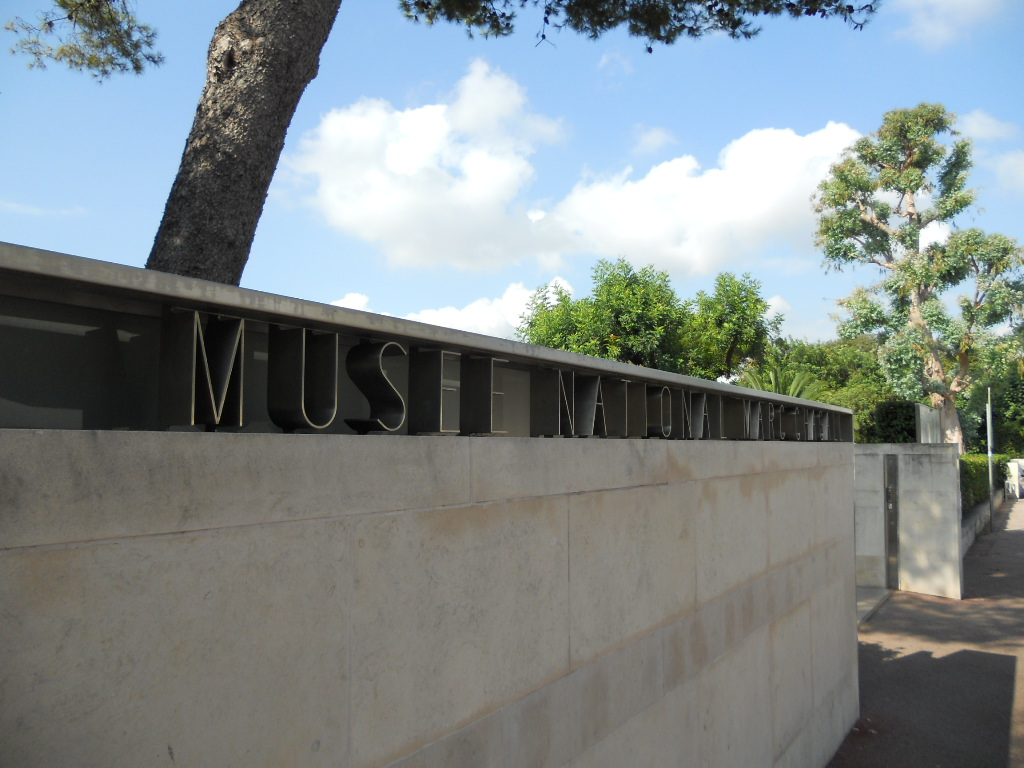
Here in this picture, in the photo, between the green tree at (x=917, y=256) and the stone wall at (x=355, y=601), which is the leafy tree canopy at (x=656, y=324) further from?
the stone wall at (x=355, y=601)

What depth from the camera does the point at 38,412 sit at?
1.67 metres

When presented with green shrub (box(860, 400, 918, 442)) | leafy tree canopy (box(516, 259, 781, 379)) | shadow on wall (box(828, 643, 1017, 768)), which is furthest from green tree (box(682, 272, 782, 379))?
shadow on wall (box(828, 643, 1017, 768))

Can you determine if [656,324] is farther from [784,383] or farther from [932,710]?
[932,710]

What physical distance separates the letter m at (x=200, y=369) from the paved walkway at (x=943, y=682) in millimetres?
6788

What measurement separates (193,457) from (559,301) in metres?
32.7

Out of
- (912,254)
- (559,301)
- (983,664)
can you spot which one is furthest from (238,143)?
(559,301)

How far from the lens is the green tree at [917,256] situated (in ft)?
85.3

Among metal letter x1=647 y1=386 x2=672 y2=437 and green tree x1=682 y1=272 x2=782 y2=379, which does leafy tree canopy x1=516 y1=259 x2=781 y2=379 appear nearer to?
green tree x1=682 y1=272 x2=782 y2=379

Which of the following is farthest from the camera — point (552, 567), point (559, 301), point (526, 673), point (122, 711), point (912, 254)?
point (559, 301)

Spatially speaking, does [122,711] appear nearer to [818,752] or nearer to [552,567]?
[552,567]

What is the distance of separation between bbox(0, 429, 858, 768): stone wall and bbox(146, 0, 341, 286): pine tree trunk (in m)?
3.70

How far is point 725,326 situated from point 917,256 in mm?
9583

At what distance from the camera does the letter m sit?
1.82 meters

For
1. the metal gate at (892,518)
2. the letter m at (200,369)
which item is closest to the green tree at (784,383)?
the metal gate at (892,518)
